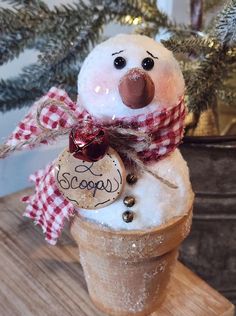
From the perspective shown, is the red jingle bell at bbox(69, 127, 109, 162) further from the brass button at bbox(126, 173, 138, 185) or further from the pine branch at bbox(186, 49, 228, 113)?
the pine branch at bbox(186, 49, 228, 113)

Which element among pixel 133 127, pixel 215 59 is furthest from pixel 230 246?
pixel 133 127

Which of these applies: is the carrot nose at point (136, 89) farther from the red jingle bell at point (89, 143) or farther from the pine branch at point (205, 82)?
the pine branch at point (205, 82)

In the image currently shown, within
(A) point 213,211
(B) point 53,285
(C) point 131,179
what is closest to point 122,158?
(C) point 131,179

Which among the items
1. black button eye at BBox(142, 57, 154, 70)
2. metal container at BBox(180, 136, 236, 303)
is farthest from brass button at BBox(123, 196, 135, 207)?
metal container at BBox(180, 136, 236, 303)

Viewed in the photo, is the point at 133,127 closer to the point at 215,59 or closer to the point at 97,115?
the point at 97,115

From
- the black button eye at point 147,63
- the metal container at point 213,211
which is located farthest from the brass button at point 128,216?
the metal container at point 213,211

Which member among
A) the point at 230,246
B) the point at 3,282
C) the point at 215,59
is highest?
the point at 215,59
